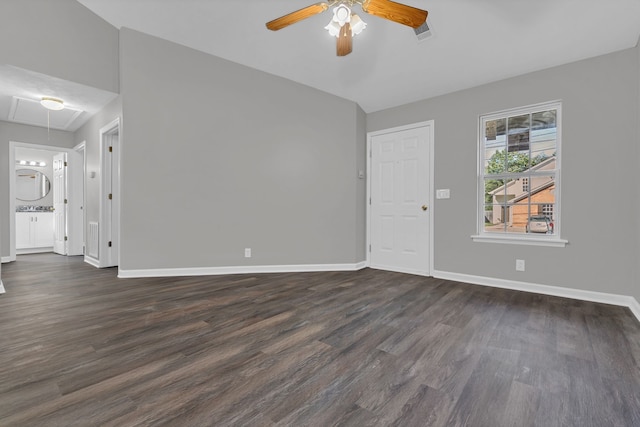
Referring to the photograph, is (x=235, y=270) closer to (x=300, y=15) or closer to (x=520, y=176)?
(x=300, y=15)

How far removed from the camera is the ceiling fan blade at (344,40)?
2422 millimetres

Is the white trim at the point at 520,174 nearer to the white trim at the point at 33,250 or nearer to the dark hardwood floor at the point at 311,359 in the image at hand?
the dark hardwood floor at the point at 311,359

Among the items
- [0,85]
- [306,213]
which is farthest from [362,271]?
[0,85]

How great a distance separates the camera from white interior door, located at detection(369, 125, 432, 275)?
4207 millimetres

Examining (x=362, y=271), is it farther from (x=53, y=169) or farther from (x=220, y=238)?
(x=53, y=169)

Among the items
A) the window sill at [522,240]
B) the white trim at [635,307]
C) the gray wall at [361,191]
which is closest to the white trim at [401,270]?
the gray wall at [361,191]

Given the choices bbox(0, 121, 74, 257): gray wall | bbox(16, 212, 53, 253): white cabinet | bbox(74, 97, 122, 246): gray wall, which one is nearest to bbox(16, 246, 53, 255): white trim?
bbox(16, 212, 53, 253): white cabinet

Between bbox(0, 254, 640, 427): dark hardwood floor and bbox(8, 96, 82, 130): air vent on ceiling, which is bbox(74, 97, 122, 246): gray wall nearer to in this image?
bbox(8, 96, 82, 130): air vent on ceiling

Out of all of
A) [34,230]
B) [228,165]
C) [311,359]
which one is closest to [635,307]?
[311,359]

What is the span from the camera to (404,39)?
10.7 ft

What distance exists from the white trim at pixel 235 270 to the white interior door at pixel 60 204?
3.40 meters

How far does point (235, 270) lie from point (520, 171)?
3.89 meters

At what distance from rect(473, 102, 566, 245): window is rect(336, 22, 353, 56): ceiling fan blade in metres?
2.24

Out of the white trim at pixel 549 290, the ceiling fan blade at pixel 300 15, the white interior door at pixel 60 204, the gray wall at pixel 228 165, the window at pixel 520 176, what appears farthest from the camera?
the white interior door at pixel 60 204
